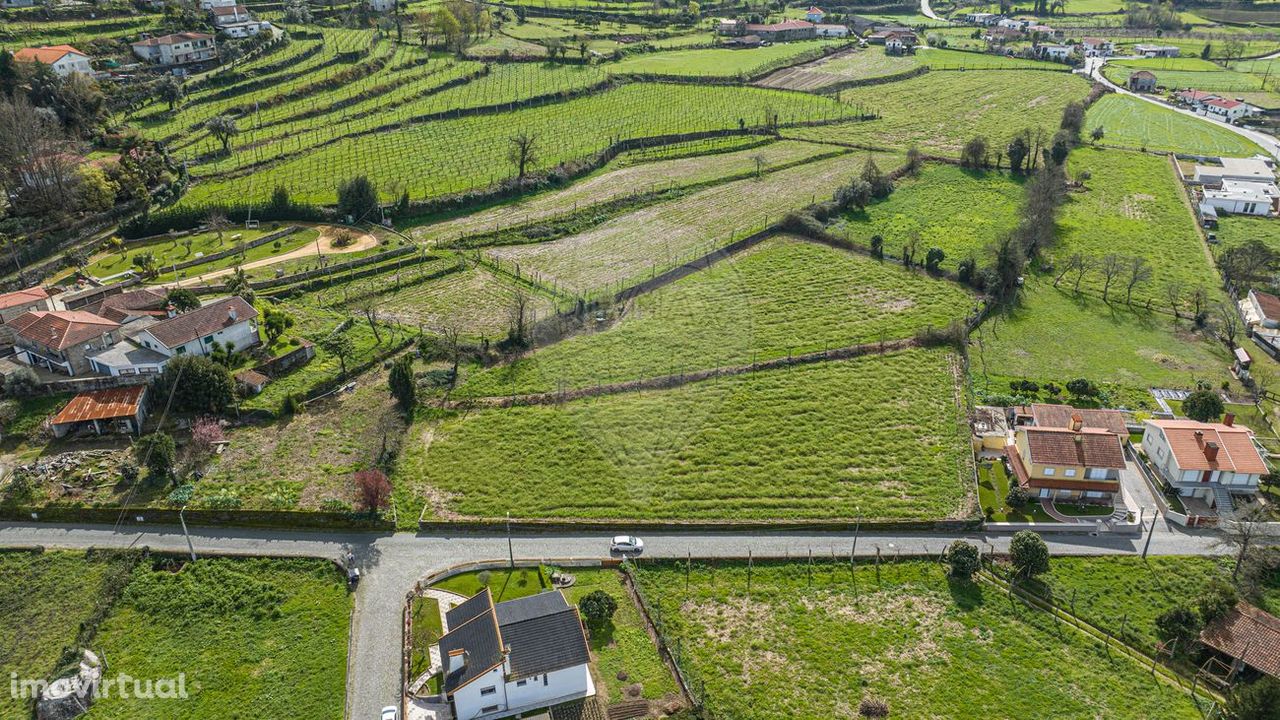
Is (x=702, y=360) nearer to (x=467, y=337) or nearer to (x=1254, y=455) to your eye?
(x=467, y=337)

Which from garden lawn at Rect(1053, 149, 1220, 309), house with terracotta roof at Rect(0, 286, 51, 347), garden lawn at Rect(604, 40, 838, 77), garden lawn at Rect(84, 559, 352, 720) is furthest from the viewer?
garden lawn at Rect(604, 40, 838, 77)

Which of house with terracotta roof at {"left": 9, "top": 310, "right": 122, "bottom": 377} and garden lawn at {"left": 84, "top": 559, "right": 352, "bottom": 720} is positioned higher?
house with terracotta roof at {"left": 9, "top": 310, "right": 122, "bottom": 377}

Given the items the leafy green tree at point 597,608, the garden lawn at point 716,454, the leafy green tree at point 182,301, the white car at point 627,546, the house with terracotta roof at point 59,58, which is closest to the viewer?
the leafy green tree at point 597,608

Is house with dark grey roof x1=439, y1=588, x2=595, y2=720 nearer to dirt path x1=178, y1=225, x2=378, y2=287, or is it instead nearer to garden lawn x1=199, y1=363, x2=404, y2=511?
garden lawn x1=199, y1=363, x2=404, y2=511

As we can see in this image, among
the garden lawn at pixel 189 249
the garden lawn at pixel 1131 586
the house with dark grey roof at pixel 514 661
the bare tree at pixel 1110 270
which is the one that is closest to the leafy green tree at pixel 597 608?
the house with dark grey roof at pixel 514 661

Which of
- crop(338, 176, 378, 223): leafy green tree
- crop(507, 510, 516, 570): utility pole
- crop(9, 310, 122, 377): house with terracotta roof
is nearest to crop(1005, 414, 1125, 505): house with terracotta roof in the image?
crop(507, 510, 516, 570): utility pole

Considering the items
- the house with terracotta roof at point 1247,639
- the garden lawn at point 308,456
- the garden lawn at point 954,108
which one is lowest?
the house with terracotta roof at point 1247,639

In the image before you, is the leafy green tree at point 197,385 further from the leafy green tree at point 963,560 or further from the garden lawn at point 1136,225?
the garden lawn at point 1136,225

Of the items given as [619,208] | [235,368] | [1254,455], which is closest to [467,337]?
[235,368]
